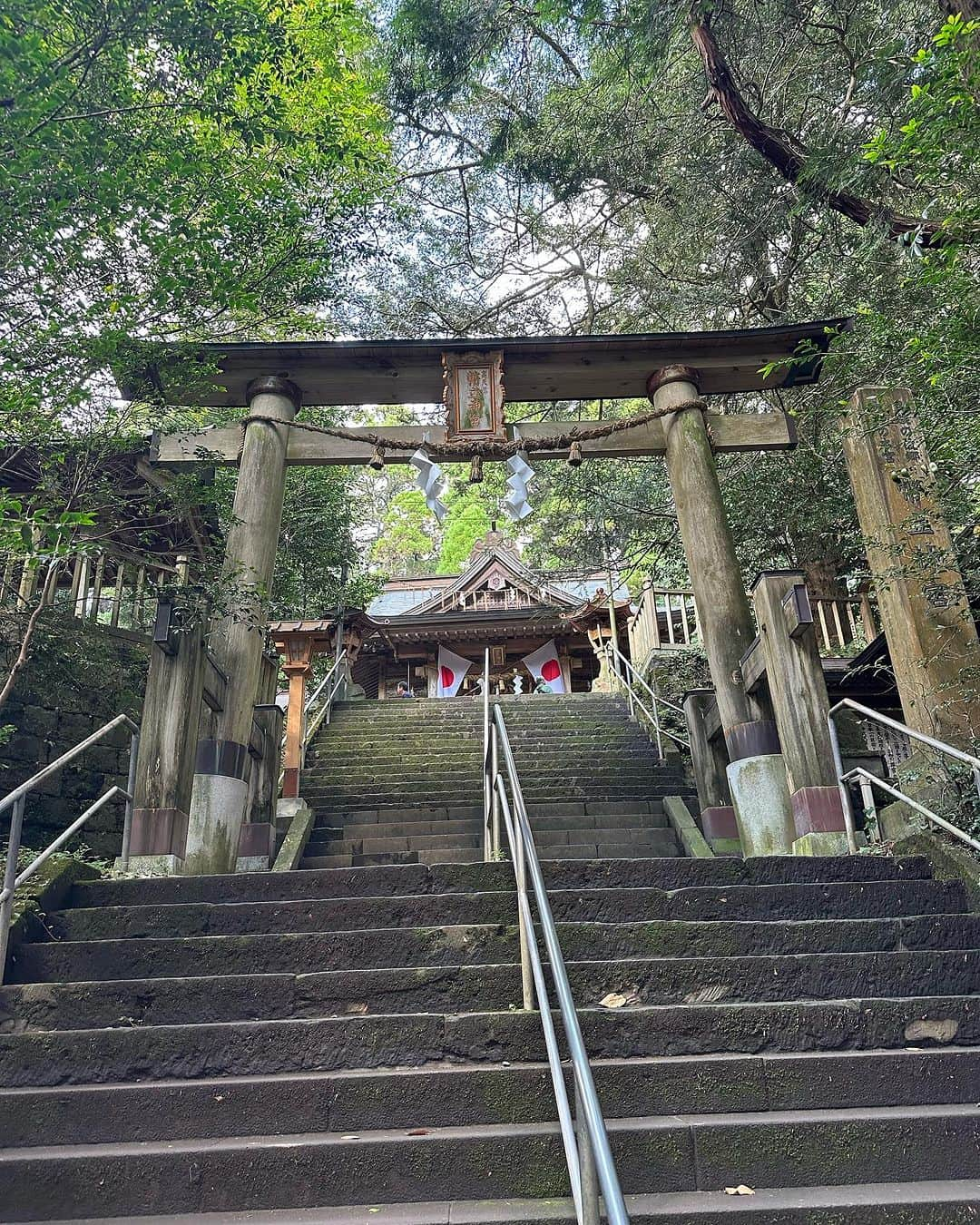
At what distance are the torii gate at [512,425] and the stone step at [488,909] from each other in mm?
2284

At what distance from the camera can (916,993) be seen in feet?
11.1

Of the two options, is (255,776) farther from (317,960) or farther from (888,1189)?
(888,1189)

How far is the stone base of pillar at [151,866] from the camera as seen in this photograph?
16.5 ft

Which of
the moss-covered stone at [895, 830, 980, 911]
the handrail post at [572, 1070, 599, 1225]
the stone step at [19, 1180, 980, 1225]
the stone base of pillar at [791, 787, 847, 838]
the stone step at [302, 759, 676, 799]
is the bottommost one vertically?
the stone step at [19, 1180, 980, 1225]

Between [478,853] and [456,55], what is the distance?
29.8ft

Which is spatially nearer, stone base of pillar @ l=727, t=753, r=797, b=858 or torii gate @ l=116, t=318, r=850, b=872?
stone base of pillar @ l=727, t=753, r=797, b=858

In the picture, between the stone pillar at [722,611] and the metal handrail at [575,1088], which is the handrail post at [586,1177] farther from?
the stone pillar at [722,611]

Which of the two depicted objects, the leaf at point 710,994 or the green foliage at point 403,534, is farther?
the green foliage at point 403,534

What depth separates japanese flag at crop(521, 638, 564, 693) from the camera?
66.2ft

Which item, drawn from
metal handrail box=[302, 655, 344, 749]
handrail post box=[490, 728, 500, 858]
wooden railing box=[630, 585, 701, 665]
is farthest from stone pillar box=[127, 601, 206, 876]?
wooden railing box=[630, 585, 701, 665]

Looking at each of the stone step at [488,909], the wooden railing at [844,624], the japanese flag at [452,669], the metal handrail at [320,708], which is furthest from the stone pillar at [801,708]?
the japanese flag at [452,669]

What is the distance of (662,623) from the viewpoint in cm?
1508

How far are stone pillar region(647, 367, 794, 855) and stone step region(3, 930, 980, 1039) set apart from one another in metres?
2.36

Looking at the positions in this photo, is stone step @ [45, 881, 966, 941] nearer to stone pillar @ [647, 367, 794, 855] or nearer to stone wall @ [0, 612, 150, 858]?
stone pillar @ [647, 367, 794, 855]
